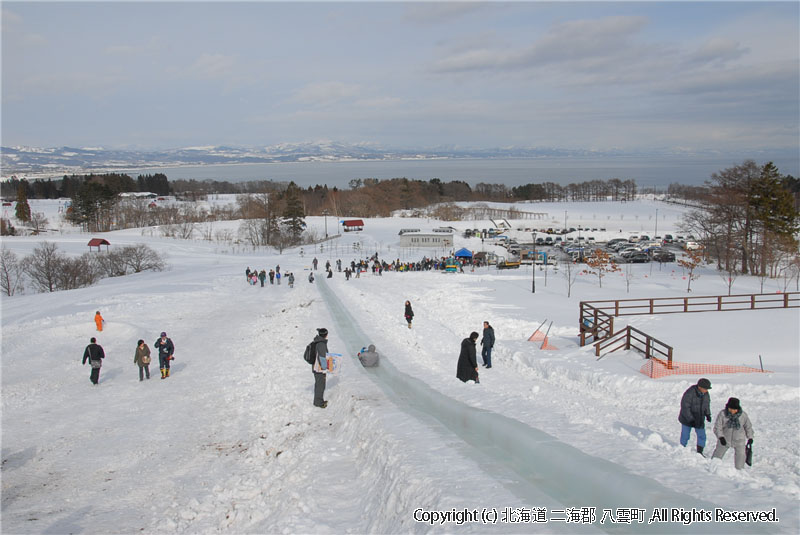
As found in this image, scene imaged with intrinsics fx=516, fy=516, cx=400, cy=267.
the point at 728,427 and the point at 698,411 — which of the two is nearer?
the point at 728,427

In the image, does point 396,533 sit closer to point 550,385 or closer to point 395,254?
point 550,385

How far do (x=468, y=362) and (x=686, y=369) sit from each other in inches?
262

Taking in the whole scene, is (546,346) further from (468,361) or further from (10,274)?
(10,274)

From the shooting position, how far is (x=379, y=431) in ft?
28.7

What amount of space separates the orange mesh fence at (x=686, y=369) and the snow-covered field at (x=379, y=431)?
0.39 meters

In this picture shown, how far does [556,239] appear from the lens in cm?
8656

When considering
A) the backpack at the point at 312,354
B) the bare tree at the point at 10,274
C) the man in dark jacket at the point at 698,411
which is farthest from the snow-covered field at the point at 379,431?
the bare tree at the point at 10,274

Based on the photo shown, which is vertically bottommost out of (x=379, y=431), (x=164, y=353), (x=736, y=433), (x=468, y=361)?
(x=164, y=353)

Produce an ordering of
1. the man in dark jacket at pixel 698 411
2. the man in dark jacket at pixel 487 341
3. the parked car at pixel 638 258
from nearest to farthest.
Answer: the man in dark jacket at pixel 698 411 < the man in dark jacket at pixel 487 341 < the parked car at pixel 638 258

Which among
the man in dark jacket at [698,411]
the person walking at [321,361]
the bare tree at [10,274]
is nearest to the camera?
the man in dark jacket at [698,411]

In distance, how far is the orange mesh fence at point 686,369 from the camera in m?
13.8

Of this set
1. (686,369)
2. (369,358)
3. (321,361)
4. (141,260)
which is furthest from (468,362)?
(141,260)

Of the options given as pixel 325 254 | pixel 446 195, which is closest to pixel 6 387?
pixel 325 254

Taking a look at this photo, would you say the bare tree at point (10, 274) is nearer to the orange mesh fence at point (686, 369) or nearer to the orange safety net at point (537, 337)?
the orange safety net at point (537, 337)
